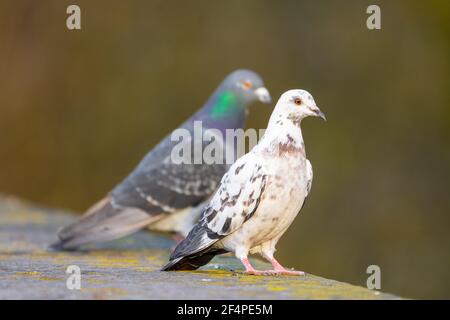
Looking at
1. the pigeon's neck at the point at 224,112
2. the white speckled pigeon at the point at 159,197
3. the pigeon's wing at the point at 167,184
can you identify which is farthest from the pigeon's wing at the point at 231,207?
the pigeon's neck at the point at 224,112

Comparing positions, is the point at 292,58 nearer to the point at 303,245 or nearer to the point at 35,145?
the point at 303,245

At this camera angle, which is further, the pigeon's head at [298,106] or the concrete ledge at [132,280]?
the pigeon's head at [298,106]

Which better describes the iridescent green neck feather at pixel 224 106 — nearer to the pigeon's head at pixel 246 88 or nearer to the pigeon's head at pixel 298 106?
the pigeon's head at pixel 246 88

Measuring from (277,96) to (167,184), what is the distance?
6363mm

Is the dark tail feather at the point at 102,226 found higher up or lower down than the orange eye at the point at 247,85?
lower down

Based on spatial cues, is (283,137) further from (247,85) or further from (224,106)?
(247,85)

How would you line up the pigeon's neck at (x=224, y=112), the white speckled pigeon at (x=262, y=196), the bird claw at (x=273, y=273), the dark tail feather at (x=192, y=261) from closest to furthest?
the white speckled pigeon at (x=262, y=196), the bird claw at (x=273, y=273), the dark tail feather at (x=192, y=261), the pigeon's neck at (x=224, y=112)

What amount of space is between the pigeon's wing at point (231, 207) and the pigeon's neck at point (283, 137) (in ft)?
0.39

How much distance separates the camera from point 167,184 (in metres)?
8.20

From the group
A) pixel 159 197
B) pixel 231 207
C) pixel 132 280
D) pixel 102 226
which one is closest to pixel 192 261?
pixel 231 207

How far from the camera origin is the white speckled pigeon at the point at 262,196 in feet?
17.6

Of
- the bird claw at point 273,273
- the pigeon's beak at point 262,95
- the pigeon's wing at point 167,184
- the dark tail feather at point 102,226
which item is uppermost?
the pigeon's beak at point 262,95
